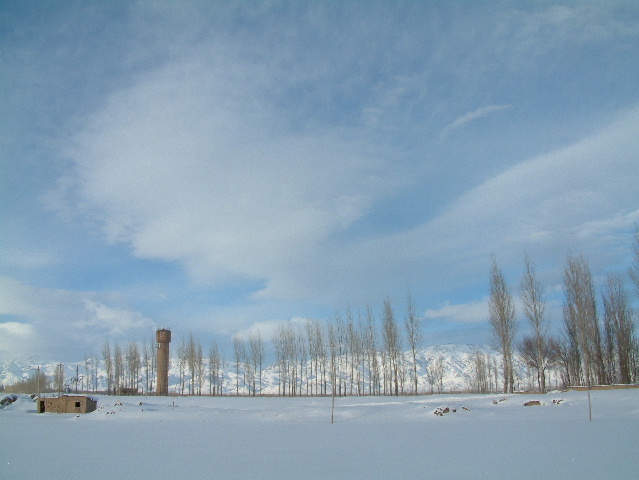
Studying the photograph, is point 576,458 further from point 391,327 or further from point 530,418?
point 391,327

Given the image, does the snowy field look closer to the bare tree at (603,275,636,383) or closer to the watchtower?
the bare tree at (603,275,636,383)

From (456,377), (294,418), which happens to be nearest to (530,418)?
(294,418)

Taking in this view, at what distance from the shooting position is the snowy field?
34.0 ft

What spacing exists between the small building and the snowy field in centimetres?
1528

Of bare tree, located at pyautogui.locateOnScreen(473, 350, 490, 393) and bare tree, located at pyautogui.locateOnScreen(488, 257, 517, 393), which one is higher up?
bare tree, located at pyautogui.locateOnScreen(488, 257, 517, 393)

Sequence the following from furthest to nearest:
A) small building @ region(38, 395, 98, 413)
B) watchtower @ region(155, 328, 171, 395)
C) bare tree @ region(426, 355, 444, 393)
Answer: bare tree @ region(426, 355, 444, 393) < watchtower @ region(155, 328, 171, 395) < small building @ region(38, 395, 98, 413)

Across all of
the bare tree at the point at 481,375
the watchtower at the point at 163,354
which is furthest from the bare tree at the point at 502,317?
the watchtower at the point at 163,354

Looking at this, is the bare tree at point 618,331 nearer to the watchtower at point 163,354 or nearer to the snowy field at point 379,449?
the snowy field at point 379,449

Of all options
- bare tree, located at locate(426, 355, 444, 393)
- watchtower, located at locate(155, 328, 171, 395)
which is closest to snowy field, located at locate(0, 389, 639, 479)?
watchtower, located at locate(155, 328, 171, 395)

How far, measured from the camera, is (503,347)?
36.7 meters

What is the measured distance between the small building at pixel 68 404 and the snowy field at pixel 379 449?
15.3 meters

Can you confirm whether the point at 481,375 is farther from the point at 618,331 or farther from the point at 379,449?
the point at 379,449

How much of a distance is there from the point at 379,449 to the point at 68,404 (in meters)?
31.6

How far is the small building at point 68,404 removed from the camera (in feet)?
116
